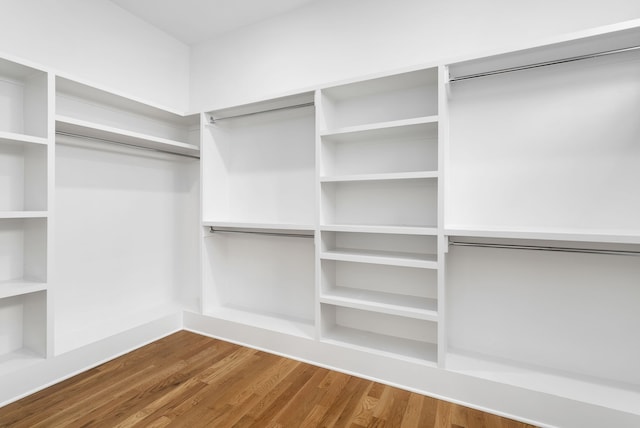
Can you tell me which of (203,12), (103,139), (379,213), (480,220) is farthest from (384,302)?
(203,12)

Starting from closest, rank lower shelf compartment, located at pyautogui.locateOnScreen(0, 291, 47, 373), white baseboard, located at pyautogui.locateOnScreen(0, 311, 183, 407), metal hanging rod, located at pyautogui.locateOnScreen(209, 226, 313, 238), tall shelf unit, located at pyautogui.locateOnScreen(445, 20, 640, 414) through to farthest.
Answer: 1. tall shelf unit, located at pyautogui.locateOnScreen(445, 20, 640, 414)
2. white baseboard, located at pyautogui.locateOnScreen(0, 311, 183, 407)
3. lower shelf compartment, located at pyautogui.locateOnScreen(0, 291, 47, 373)
4. metal hanging rod, located at pyautogui.locateOnScreen(209, 226, 313, 238)

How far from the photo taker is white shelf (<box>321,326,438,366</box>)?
1.94m

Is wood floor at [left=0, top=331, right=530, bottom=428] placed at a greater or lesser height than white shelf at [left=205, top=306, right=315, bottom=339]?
lesser

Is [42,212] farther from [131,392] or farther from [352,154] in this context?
[352,154]

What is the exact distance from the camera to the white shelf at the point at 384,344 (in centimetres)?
194

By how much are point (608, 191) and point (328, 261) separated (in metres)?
1.68

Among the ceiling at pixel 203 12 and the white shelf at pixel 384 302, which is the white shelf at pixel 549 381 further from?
the ceiling at pixel 203 12

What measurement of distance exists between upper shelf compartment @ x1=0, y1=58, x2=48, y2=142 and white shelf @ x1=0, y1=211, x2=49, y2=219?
0.46m

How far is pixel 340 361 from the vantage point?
Answer: 2094 mm

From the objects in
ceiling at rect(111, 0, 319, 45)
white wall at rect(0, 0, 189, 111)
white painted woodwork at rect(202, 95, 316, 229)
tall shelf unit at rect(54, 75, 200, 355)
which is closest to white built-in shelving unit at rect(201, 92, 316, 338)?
white painted woodwork at rect(202, 95, 316, 229)

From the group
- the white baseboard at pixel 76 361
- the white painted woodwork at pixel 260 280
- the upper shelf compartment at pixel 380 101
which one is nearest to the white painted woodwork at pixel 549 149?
the upper shelf compartment at pixel 380 101

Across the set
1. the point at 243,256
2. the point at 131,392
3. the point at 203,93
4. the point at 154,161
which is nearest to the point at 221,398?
the point at 131,392

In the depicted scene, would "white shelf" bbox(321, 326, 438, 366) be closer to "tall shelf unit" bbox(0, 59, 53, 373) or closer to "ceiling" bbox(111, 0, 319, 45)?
"tall shelf unit" bbox(0, 59, 53, 373)

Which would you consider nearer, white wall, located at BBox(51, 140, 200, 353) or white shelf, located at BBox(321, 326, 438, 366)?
white shelf, located at BBox(321, 326, 438, 366)
